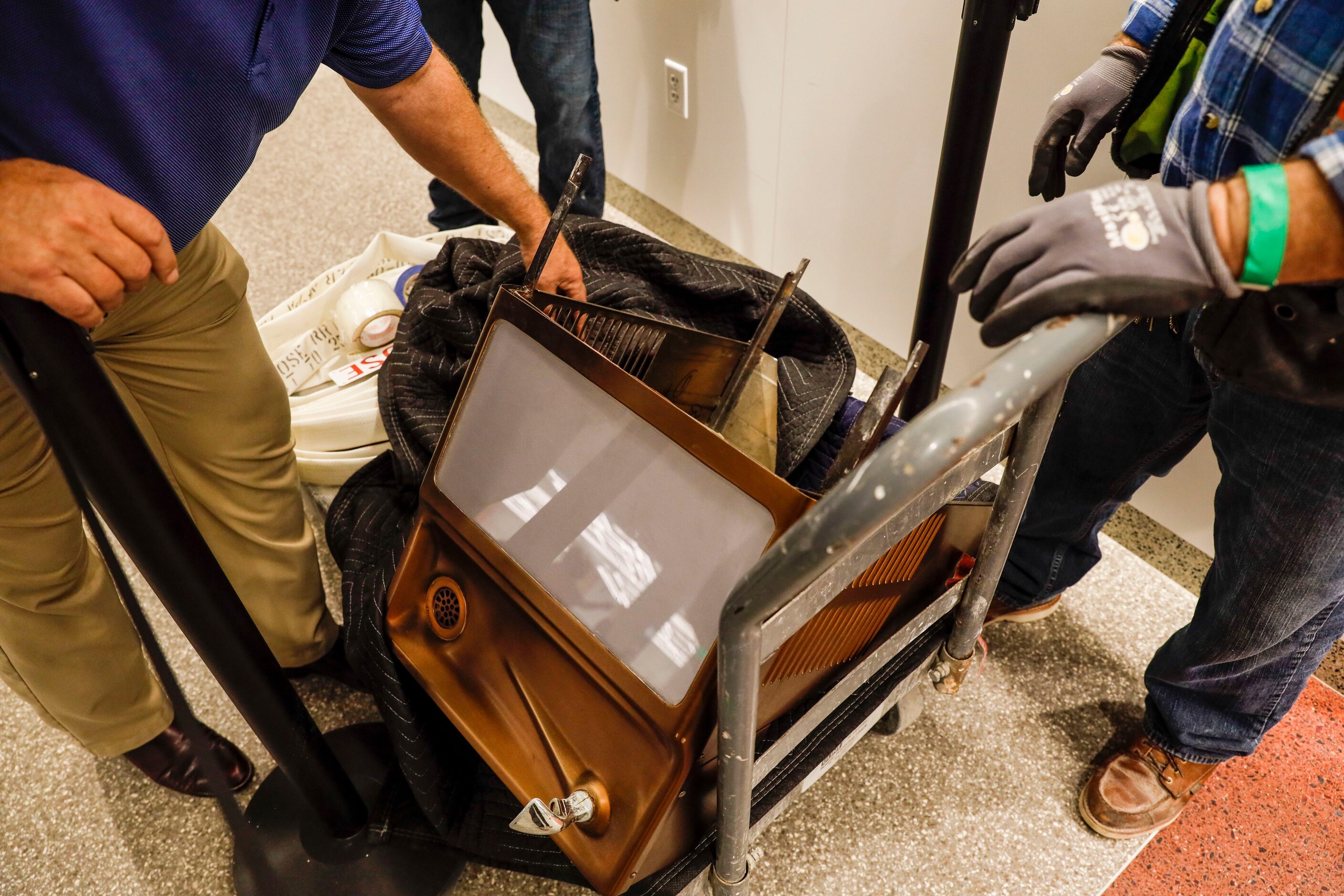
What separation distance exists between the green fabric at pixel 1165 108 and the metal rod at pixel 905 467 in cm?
44

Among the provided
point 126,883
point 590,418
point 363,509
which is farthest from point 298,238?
point 590,418

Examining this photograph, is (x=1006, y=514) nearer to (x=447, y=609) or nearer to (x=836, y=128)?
(x=447, y=609)

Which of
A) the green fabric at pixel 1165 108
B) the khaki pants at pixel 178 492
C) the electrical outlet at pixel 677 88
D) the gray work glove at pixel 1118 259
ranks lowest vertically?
the khaki pants at pixel 178 492

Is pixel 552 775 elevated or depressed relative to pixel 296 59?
depressed

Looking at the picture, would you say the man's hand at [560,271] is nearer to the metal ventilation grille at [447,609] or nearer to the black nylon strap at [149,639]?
the metal ventilation grille at [447,609]

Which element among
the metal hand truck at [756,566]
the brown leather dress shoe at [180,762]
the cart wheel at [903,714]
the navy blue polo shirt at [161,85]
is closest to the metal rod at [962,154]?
the metal hand truck at [756,566]

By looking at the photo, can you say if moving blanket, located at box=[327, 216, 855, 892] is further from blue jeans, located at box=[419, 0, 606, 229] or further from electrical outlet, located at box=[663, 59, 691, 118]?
electrical outlet, located at box=[663, 59, 691, 118]

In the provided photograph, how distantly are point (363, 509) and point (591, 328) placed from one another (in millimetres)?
542

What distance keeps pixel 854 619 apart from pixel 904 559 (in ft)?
0.26

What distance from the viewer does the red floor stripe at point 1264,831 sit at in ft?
3.68

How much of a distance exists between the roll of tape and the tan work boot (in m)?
1.13

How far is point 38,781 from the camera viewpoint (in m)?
1.26

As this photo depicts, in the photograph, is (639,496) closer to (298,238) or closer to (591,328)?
(591,328)

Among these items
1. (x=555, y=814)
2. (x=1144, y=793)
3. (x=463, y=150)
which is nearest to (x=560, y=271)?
(x=463, y=150)
